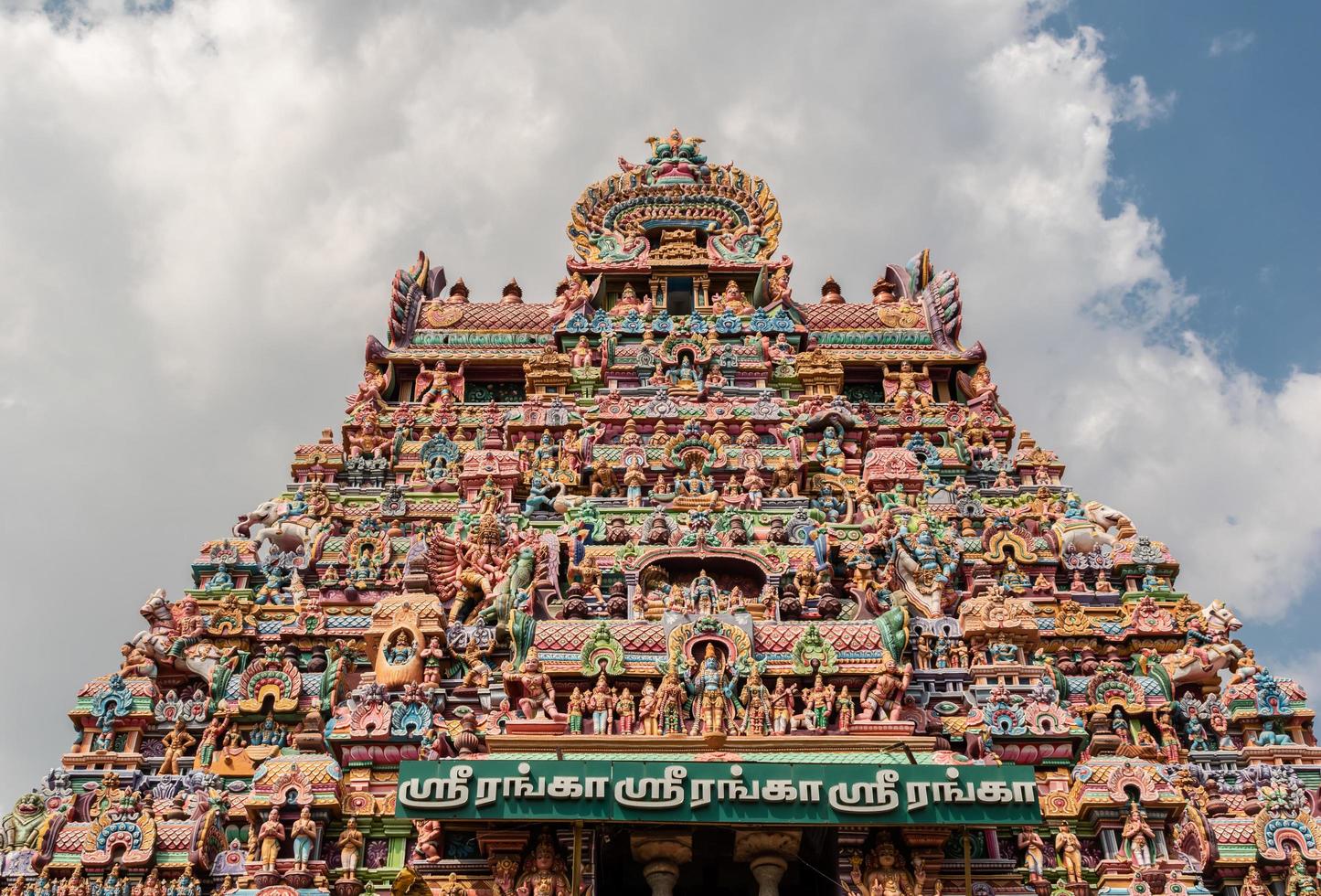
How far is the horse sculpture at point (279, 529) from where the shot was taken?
65.2ft

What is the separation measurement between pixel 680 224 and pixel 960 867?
16449mm

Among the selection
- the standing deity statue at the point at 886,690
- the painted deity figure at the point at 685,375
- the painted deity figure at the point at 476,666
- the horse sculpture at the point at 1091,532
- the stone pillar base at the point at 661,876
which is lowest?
the stone pillar base at the point at 661,876

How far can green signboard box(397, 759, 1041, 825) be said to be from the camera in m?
13.6

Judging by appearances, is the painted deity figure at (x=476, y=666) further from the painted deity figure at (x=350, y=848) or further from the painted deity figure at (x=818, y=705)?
the painted deity figure at (x=818, y=705)

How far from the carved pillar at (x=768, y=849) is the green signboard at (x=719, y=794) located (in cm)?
42

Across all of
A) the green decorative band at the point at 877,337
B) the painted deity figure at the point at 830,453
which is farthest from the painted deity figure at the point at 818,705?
the green decorative band at the point at 877,337

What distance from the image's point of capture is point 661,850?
1394cm

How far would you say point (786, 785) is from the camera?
13.7m

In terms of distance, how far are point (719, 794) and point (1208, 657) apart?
25.1 ft

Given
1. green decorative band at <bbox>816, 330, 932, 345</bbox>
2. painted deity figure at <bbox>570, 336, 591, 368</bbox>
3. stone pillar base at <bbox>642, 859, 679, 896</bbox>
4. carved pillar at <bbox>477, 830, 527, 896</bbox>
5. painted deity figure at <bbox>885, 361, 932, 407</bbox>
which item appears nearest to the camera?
stone pillar base at <bbox>642, 859, 679, 896</bbox>

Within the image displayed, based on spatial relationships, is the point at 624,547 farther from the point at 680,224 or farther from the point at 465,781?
the point at 680,224

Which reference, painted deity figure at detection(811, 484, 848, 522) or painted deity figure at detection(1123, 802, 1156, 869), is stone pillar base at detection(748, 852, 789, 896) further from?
painted deity figure at detection(811, 484, 848, 522)

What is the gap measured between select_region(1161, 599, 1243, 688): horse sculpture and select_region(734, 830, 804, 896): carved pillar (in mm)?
6590

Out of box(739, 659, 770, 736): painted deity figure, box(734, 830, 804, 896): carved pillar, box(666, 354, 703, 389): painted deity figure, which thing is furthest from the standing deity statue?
box(666, 354, 703, 389): painted deity figure
